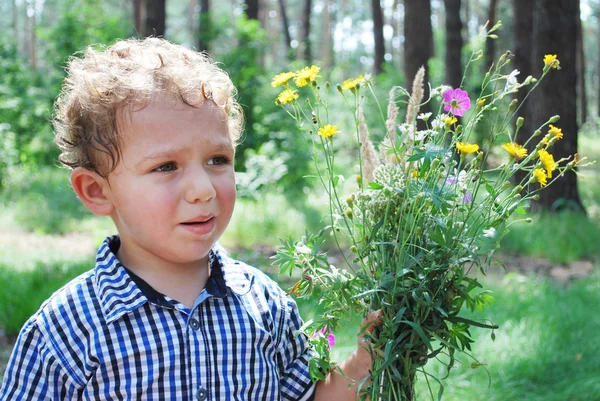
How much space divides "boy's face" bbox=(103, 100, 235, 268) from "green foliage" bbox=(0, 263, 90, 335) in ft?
7.41

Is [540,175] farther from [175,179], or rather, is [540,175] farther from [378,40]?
[378,40]

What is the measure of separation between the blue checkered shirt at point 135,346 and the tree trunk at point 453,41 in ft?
29.0

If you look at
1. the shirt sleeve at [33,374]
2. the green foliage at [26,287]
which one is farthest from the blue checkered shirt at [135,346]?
the green foliage at [26,287]

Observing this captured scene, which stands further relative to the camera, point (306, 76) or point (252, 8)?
point (252, 8)

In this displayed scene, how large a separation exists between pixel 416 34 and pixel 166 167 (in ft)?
20.9

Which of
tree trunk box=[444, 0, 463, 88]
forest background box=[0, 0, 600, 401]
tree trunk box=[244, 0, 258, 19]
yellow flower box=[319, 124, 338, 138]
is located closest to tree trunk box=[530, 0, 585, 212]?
forest background box=[0, 0, 600, 401]

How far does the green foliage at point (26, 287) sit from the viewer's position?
137 inches

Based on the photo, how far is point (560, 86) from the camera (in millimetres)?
6633

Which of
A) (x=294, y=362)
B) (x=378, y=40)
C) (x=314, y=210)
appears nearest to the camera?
(x=294, y=362)

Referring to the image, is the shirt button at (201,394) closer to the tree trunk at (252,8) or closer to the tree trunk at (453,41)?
the tree trunk at (453,41)

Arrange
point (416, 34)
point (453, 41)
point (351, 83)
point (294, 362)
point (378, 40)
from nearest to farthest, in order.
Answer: point (351, 83)
point (294, 362)
point (416, 34)
point (453, 41)
point (378, 40)

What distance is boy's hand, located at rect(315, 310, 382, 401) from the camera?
1.38 metres

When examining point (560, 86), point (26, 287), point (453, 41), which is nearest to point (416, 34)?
point (560, 86)

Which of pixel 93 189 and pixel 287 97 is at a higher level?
pixel 287 97
